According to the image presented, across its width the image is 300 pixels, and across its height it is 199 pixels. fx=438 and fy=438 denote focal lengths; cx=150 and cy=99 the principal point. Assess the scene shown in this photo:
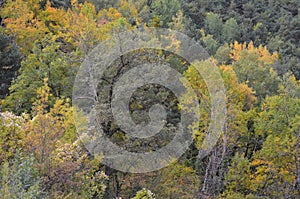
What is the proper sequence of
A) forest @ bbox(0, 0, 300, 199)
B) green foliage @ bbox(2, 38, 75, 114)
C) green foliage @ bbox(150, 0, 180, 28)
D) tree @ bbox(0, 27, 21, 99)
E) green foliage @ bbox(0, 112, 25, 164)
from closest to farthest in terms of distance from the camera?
green foliage @ bbox(0, 112, 25, 164), forest @ bbox(0, 0, 300, 199), green foliage @ bbox(2, 38, 75, 114), tree @ bbox(0, 27, 21, 99), green foliage @ bbox(150, 0, 180, 28)

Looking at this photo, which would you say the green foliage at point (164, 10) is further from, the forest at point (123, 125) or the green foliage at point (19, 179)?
the green foliage at point (19, 179)

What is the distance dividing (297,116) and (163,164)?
360 inches

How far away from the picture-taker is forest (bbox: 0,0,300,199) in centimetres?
1323

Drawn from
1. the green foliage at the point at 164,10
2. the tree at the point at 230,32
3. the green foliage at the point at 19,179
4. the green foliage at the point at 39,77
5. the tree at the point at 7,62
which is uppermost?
the green foliage at the point at 164,10

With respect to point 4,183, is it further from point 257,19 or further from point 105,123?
point 257,19

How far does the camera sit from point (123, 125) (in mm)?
18656

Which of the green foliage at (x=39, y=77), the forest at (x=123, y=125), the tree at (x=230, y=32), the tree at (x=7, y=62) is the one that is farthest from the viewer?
the tree at (x=230, y=32)

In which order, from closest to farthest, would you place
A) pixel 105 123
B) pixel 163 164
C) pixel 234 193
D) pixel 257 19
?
1. pixel 105 123
2. pixel 163 164
3. pixel 234 193
4. pixel 257 19

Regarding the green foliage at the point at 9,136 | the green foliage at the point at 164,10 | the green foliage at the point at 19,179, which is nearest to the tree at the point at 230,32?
the green foliage at the point at 164,10

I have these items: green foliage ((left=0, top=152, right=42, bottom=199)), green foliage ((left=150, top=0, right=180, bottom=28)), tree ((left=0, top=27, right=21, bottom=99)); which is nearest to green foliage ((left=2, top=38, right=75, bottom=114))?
tree ((left=0, top=27, right=21, bottom=99))

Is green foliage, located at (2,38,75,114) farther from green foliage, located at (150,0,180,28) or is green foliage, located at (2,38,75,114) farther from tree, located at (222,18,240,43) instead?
tree, located at (222,18,240,43)

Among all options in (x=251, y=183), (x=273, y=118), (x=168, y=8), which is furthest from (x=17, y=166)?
(x=168, y=8)

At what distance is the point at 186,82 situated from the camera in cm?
2716

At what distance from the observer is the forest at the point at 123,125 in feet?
43.4
